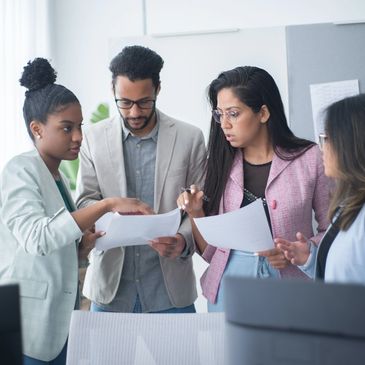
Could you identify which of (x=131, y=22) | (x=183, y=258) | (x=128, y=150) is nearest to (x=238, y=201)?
(x=183, y=258)

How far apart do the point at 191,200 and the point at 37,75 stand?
68 cm

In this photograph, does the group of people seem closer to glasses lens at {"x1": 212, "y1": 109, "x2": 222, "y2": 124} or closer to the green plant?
glasses lens at {"x1": 212, "y1": 109, "x2": 222, "y2": 124}

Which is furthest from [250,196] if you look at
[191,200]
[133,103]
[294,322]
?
[294,322]

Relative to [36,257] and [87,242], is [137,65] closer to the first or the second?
[87,242]

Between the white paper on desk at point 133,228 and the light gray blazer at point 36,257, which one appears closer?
the light gray blazer at point 36,257

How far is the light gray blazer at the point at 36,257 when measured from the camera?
1800 mm

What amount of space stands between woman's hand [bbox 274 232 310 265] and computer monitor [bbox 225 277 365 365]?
913mm

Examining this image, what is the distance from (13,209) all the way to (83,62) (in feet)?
10.3

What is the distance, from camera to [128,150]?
2.31 m

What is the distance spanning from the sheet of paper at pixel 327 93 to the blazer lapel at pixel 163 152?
134 cm

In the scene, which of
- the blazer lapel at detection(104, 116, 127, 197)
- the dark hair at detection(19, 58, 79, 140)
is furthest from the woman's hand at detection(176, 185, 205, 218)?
the dark hair at detection(19, 58, 79, 140)

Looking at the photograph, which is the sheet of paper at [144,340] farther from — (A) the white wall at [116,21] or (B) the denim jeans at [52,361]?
(A) the white wall at [116,21]

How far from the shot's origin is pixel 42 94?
2066mm

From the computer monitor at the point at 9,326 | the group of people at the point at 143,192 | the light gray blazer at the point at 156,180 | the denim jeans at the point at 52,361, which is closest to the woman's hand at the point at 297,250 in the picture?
the group of people at the point at 143,192
